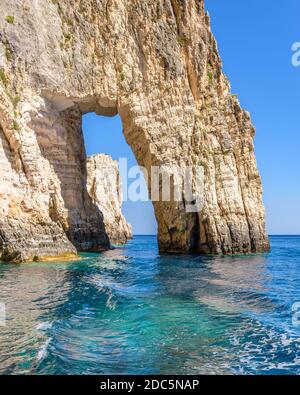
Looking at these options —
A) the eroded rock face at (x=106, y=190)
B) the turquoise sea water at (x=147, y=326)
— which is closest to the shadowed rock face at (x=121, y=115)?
the turquoise sea water at (x=147, y=326)

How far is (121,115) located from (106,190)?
3457 cm

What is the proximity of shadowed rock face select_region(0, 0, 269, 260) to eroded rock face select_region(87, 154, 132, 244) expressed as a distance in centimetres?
2479

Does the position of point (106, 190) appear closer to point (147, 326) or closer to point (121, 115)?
point (121, 115)

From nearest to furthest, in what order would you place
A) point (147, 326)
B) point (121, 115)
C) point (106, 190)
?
point (147, 326), point (121, 115), point (106, 190)

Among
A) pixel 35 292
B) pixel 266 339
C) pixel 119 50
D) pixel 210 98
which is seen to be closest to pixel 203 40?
pixel 210 98

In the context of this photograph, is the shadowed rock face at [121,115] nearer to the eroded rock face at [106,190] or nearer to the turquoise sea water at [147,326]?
the turquoise sea water at [147,326]

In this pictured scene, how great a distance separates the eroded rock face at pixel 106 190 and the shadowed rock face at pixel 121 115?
24794 millimetres

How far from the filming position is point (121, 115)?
28.1m

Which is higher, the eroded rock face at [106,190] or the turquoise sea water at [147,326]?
the eroded rock face at [106,190]

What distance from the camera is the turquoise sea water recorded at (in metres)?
5.82

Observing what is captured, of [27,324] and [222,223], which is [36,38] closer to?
[222,223]

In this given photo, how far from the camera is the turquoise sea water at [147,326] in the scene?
5816mm

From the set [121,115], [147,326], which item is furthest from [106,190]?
[147,326]
